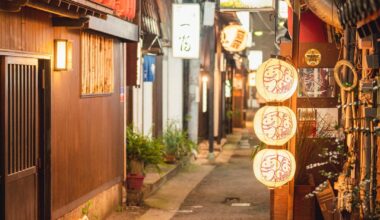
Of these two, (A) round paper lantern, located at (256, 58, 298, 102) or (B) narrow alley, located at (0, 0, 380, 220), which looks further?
(A) round paper lantern, located at (256, 58, 298, 102)

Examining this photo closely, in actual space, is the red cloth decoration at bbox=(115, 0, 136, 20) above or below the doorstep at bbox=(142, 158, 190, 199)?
above

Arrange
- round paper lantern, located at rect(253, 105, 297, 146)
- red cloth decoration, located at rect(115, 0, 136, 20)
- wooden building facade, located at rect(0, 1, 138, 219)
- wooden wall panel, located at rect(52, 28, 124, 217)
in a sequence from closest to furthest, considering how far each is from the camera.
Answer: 1. wooden building facade, located at rect(0, 1, 138, 219)
2. round paper lantern, located at rect(253, 105, 297, 146)
3. wooden wall panel, located at rect(52, 28, 124, 217)
4. red cloth decoration, located at rect(115, 0, 136, 20)

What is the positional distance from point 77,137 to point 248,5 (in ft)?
23.0

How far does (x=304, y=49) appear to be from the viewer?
1409cm

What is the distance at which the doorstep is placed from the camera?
18891 millimetres

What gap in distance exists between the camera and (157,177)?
20609 millimetres

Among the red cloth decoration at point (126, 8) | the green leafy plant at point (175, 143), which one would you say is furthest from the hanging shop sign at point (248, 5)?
the green leafy plant at point (175, 143)

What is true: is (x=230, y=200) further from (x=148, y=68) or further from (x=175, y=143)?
(x=175, y=143)

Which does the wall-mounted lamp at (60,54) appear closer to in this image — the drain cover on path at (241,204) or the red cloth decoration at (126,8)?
the red cloth decoration at (126,8)

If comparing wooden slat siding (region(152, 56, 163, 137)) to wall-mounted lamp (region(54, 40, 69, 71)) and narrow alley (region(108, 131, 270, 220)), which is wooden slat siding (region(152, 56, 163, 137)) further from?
wall-mounted lamp (region(54, 40, 69, 71))

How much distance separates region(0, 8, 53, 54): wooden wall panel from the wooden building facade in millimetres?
15

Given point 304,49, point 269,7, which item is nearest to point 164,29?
point 269,7

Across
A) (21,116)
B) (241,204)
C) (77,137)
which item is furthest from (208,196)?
(21,116)

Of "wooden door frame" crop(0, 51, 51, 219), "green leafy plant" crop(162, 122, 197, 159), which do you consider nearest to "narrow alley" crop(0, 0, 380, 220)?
"wooden door frame" crop(0, 51, 51, 219)
